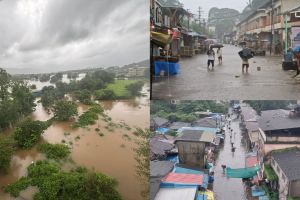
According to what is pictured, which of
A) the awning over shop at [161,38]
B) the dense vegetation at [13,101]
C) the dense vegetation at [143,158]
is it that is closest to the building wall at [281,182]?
the dense vegetation at [143,158]

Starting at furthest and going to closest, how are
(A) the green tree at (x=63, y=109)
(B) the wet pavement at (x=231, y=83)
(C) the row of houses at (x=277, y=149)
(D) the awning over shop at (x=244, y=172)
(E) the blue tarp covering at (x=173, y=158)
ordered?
(E) the blue tarp covering at (x=173, y=158) < (D) the awning over shop at (x=244, y=172) < (C) the row of houses at (x=277, y=149) < (A) the green tree at (x=63, y=109) < (B) the wet pavement at (x=231, y=83)

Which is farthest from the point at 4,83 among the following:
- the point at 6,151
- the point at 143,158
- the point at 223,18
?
the point at 223,18

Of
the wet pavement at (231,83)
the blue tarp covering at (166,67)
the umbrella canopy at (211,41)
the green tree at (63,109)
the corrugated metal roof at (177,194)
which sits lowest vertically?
the corrugated metal roof at (177,194)

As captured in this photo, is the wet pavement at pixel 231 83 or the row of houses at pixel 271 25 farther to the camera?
the row of houses at pixel 271 25

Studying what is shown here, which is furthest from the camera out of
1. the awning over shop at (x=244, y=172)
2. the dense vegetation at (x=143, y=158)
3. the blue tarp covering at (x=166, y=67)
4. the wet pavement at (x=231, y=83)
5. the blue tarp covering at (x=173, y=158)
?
the blue tarp covering at (x=173, y=158)

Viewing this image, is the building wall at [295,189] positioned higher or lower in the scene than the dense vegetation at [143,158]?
lower

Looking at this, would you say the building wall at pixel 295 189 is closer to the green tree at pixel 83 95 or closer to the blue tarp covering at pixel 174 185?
the blue tarp covering at pixel 174 185

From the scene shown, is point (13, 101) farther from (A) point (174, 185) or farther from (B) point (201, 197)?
(B) point (201, 197)

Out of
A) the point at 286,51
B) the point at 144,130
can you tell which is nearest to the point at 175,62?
the point at 286,51
